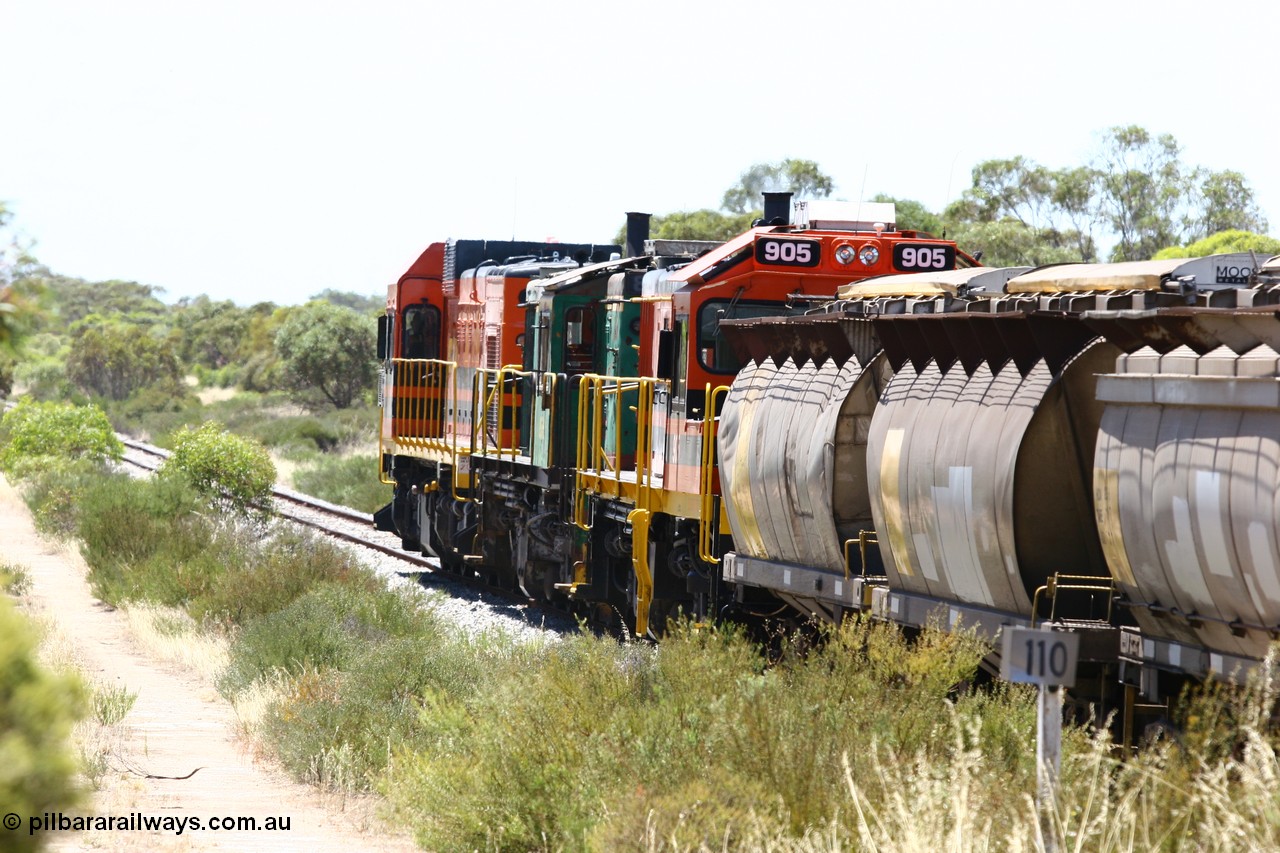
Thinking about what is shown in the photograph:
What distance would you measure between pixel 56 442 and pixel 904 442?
2916 centimetres

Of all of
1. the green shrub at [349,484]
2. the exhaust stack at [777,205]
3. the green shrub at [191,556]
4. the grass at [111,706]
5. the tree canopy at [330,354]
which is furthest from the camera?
the tree canopy at [330,354]

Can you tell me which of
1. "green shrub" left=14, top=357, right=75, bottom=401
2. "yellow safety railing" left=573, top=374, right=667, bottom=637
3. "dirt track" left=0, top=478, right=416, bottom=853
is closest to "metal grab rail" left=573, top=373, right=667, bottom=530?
"yellow safety railing" left=573, top=374, right=667, bottom=637

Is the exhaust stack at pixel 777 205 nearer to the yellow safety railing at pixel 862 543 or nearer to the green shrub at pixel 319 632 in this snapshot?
the green shrub at pixel 319 632

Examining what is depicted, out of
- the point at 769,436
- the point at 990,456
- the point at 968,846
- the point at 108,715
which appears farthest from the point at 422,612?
the point at 968,846

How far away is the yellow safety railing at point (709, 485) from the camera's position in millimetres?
12906

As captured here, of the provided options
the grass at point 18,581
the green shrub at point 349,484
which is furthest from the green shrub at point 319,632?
the green shrub at point 349,484

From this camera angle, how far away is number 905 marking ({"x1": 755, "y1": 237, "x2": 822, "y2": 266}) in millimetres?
13500

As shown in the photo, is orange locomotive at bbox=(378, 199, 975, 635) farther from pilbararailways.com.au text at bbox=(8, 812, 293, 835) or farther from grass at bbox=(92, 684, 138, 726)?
grass at bbox=(92, 684, 138, 726)

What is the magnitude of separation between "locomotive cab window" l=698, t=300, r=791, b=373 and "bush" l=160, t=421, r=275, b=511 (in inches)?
596

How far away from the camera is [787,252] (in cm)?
1357

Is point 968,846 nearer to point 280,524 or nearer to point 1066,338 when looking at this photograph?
point 1066,338

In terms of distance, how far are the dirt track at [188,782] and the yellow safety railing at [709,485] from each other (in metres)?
3.81

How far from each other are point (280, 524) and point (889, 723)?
17941mm

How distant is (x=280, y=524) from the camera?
24.5 m
